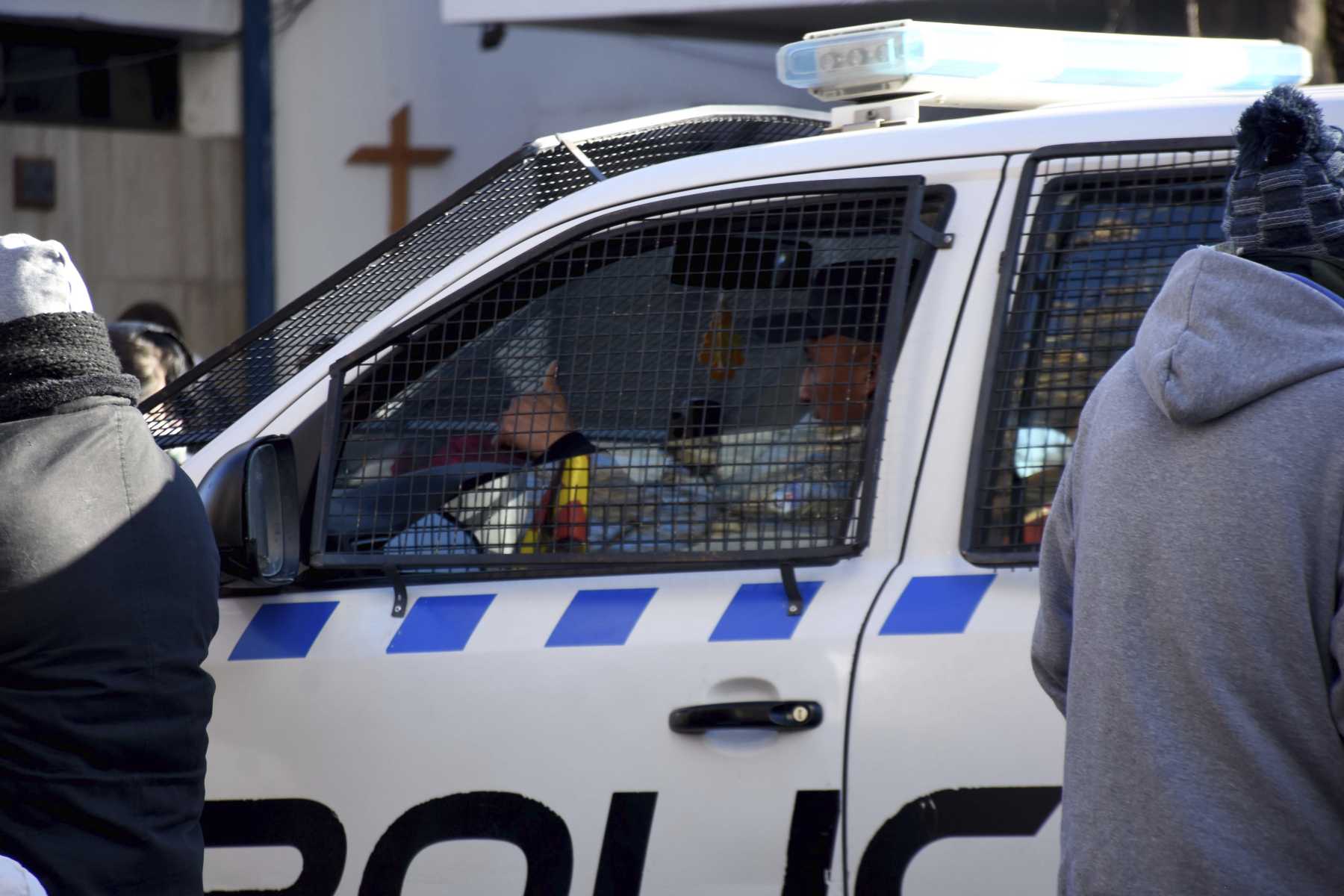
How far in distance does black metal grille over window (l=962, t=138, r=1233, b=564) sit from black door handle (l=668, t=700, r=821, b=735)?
1.04 feet

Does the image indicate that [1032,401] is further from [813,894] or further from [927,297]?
[813,894]

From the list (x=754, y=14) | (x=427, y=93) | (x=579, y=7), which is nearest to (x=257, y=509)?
(x=579, y=7)

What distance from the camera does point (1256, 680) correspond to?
145 centimetres

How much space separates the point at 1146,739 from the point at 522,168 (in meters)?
1.73

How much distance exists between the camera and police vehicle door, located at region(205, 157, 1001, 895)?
2.17 metres

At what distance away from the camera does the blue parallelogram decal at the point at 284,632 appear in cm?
231

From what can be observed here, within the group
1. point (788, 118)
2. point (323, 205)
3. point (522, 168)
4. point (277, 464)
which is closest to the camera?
point (277, 464)

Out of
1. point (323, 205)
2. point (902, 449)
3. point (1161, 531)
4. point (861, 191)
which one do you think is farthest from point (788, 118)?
point (323, 205)

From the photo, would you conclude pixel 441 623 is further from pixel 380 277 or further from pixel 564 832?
pixel 380 277

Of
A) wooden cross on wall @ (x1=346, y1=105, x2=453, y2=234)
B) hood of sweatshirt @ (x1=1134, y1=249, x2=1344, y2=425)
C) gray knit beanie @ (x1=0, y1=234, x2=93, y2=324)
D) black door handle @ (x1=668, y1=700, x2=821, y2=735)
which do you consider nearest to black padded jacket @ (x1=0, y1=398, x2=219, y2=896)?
gray knit beanie @ (x1=0, y1=234, x2=93, y2=324)

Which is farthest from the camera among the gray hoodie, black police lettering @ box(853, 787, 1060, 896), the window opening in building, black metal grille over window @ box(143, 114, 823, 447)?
the window opening in building

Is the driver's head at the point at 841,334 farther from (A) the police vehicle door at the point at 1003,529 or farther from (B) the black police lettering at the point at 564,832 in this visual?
(B) the black police lettering at the point at 564,832

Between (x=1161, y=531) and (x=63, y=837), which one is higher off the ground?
(x=1161, y=531)

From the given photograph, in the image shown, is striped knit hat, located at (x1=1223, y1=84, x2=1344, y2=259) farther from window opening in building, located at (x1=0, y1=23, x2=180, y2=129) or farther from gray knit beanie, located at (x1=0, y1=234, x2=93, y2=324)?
window opening in building, located at (x1=0, y1=23, x2=180, y2=129)
